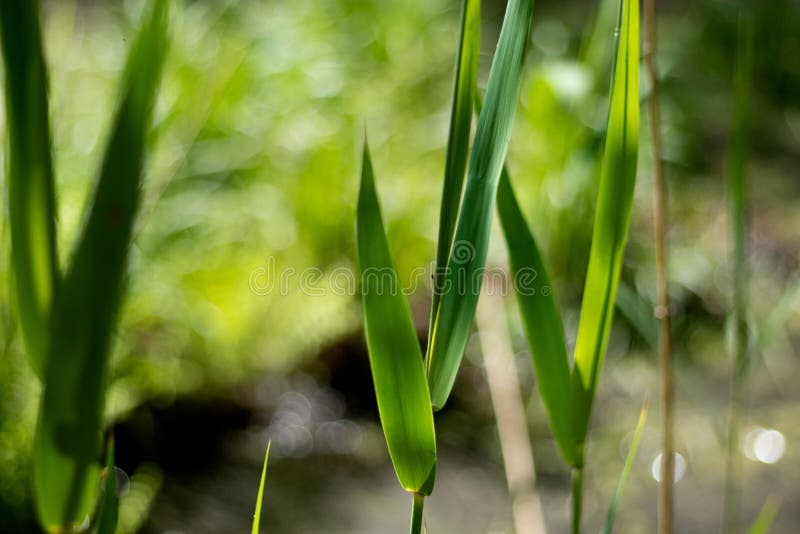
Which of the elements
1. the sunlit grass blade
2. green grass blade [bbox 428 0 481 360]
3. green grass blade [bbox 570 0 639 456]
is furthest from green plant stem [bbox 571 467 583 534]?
the sunlit grass blade

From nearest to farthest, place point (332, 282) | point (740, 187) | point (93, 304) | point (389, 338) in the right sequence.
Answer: point (93, 304)
point (389, 338)
point (740, 187)
point (332, 282)

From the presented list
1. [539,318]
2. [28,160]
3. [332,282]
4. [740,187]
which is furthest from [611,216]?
[332,282]

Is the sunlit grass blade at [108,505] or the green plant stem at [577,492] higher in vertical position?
the sunlit grass blade at [108,505]

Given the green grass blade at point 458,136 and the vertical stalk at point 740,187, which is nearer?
the green grass blade at point 458,136

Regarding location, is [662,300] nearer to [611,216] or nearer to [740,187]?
[740,187]

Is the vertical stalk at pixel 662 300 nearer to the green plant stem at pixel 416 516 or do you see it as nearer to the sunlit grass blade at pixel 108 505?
the green plant stem at pixel 416 516

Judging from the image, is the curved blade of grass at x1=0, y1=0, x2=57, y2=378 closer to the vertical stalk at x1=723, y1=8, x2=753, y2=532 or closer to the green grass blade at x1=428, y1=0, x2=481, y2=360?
the green grass blade at x1=428, y1=0, x2=481, y2=360

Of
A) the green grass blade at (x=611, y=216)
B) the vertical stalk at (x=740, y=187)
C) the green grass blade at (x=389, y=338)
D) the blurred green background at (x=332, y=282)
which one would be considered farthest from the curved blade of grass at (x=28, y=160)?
the blurred green background at (x=332, y=282)
